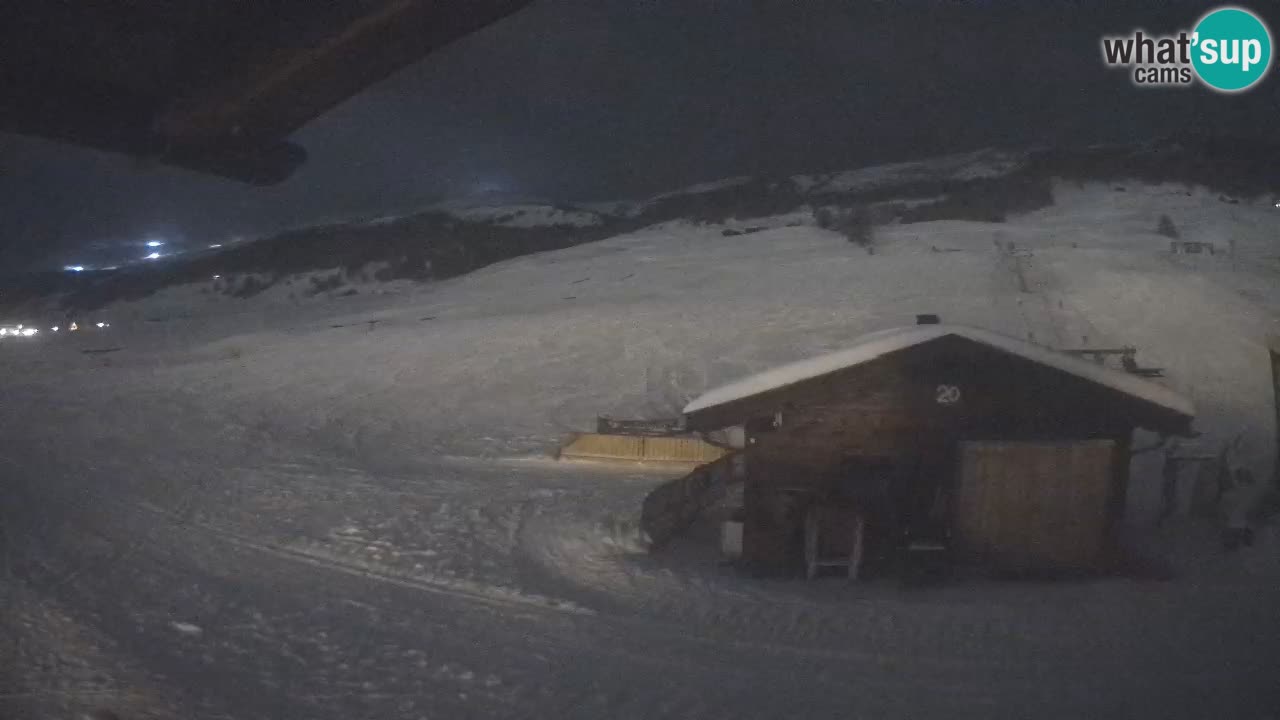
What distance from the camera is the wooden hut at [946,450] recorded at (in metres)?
10.8

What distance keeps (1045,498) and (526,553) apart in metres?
6.88

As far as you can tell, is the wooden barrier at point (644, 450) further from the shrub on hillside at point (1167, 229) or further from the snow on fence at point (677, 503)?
the shrub on hillside at point (1167, 229)

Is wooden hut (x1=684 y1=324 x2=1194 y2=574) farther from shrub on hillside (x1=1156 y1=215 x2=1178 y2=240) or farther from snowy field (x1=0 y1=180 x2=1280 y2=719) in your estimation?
shrub on hillside (x1=1156 y1=215 x2=1178 y2=240)

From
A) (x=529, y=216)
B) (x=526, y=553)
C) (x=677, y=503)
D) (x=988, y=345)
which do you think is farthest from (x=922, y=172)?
(x=526, y=553)

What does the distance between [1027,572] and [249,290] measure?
59583mm

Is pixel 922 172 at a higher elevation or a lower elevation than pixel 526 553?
higher

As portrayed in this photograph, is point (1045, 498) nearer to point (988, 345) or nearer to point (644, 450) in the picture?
point (988, 345)

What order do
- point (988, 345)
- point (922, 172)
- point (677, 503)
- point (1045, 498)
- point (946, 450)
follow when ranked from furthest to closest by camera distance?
1. point (922, 172)
2. point (677, 503)
3. point (946, 450)
4. point (1045, 498)
5. point (988, 345)

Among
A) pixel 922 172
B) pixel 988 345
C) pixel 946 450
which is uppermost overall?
pixel 922 172

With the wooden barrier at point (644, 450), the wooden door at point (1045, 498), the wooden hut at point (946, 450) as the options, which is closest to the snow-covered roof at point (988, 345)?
the wooden hut at point (946, 450)

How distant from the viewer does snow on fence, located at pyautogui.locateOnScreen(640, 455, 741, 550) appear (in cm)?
1266

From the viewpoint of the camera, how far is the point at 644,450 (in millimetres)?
19797

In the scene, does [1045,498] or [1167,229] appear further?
[1167,229]

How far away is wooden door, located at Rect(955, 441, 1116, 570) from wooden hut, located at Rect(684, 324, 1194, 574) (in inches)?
0.5
